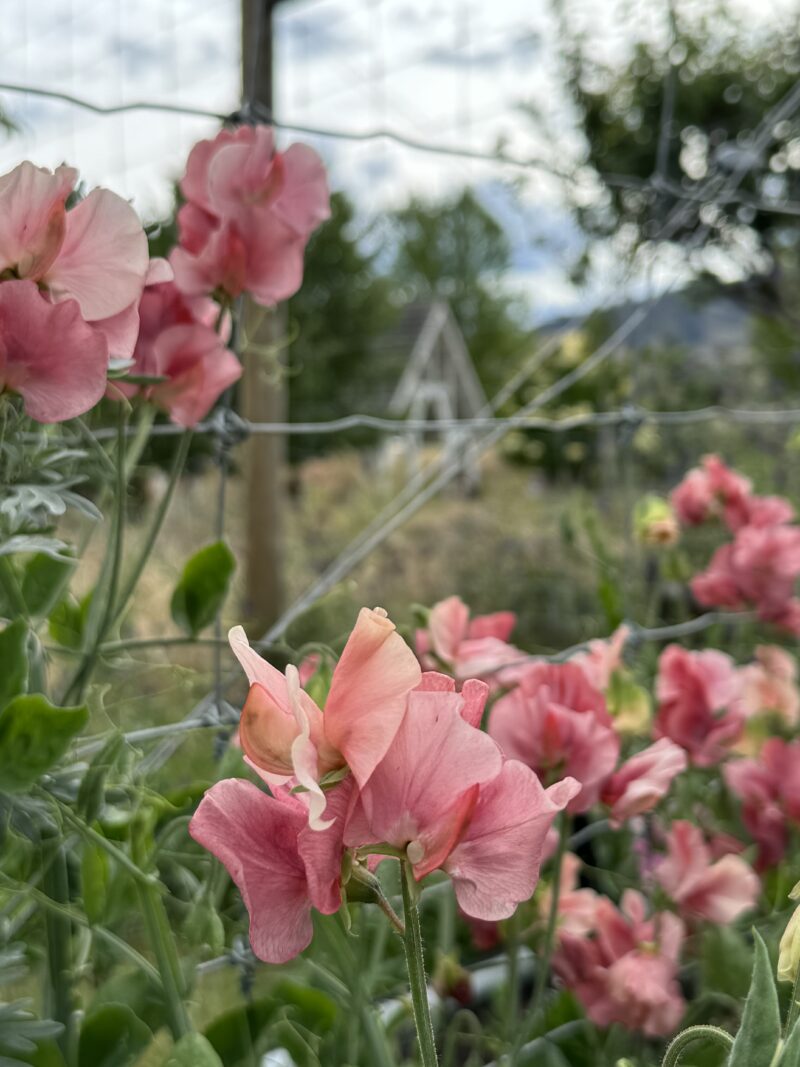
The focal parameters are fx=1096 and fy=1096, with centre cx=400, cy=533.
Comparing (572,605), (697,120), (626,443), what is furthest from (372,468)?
(626,443)

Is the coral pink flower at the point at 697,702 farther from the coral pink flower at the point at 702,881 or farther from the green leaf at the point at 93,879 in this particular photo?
the green leaf at the point at 93,879

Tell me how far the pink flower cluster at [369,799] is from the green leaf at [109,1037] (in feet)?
0.58

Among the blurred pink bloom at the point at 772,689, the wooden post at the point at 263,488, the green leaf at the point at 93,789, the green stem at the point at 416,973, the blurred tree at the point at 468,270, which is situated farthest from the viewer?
the blurred tree at the point at 468,270

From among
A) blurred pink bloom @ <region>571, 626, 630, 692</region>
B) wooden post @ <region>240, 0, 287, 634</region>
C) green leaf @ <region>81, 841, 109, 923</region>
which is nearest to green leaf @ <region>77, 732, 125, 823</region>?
green leaf @ <region>81, 841, 109, 923</region>

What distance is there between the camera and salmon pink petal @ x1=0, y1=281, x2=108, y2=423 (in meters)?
0.31

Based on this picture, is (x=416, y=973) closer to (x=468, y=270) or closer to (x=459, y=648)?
(x=459, y=648)

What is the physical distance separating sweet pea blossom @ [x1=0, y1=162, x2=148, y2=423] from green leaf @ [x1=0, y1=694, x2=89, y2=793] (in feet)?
0.28

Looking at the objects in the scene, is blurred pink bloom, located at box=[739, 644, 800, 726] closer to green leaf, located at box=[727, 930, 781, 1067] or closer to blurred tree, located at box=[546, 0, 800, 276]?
green leaf, located at box=[727, 930, 781, 1067]

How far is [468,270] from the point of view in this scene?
14.2 metres

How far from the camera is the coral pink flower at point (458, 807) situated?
246mm

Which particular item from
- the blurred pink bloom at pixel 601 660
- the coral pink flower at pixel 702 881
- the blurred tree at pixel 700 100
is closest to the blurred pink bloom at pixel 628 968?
the coral pink flower at pixel 702 881

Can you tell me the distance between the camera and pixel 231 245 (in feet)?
1.48

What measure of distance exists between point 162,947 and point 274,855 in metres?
0.14

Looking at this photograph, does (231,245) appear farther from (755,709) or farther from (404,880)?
(755,709)
